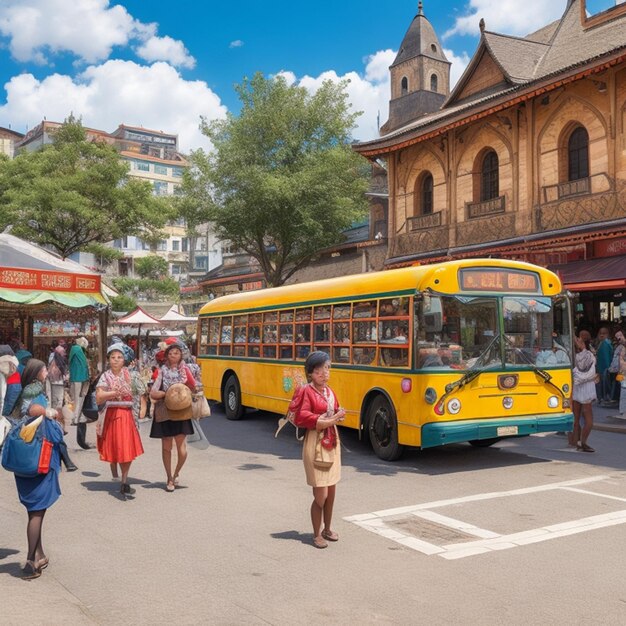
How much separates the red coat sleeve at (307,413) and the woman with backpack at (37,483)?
1.97 meters

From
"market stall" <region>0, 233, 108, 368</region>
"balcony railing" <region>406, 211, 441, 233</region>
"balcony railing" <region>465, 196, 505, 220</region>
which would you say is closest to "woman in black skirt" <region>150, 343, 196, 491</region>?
"market stall" <region>0, 233, 108, 368</region>

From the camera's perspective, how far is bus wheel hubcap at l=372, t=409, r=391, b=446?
34.1 ft

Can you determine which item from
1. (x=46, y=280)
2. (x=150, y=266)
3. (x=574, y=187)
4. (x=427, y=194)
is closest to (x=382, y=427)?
(x=46, y=280)

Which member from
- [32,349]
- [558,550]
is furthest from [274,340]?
[32,349]

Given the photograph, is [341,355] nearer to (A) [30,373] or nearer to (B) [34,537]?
(A) [30,373]

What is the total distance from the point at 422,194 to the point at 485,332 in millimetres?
16994

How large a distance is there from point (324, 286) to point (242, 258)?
111 feet

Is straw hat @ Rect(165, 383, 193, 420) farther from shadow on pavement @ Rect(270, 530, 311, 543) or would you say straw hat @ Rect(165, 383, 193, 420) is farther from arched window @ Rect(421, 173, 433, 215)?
arched window @ Rect(421, 173, 433, 215)

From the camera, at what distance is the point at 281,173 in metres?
31.3

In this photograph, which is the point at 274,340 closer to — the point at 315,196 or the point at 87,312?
the point at 87,312

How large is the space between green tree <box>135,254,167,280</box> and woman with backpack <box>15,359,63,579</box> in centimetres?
5754

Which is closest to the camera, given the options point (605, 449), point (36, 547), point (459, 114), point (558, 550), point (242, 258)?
point (36, 547)

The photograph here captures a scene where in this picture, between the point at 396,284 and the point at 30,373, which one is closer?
the point at 30,373

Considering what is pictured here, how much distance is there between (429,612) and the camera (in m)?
4.59
